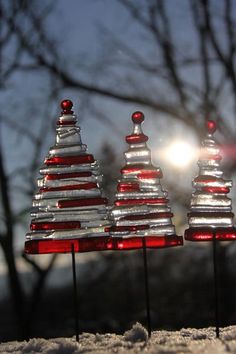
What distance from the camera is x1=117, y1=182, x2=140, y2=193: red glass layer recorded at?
18.0ft

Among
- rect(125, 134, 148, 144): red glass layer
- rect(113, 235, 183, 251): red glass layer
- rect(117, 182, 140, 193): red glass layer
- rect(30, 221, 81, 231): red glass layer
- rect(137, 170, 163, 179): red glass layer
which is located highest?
rect(125, 134, 148, 144): red glass layer

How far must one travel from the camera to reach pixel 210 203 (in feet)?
18.2

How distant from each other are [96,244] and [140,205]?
423mm

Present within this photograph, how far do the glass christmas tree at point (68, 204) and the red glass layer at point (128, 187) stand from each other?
5.9 inches

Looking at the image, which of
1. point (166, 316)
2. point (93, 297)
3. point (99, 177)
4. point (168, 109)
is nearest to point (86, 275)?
point (93, 297)

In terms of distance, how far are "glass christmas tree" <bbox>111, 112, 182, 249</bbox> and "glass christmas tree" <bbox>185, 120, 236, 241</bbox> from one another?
0.17 meters

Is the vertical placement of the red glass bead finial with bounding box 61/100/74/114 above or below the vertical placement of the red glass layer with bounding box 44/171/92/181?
above

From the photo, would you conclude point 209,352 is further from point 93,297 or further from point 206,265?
point 93,297

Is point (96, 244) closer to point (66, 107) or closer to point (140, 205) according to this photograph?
point (140, 205)

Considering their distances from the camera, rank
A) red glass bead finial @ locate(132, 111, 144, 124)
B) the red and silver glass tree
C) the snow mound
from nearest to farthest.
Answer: the snow mound < the red and silver glass tree < red glass bead finial @ locate(132, 111, 144, 124)

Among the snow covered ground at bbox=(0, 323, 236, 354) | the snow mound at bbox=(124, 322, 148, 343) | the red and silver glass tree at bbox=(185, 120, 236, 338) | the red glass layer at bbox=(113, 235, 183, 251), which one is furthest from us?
the red and silver glass tree at bbox=(185, 120, 236, 338)

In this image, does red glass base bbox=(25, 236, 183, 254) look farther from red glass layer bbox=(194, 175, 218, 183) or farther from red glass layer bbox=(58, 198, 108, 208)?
red glass layer bbox=(194, 175, 218, 183)

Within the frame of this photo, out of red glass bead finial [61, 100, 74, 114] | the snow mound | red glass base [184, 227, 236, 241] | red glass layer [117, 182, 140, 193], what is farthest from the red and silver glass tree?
red glass bead finial [61, 100, 74, 114]

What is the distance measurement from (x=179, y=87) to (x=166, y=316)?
22.6 ft
